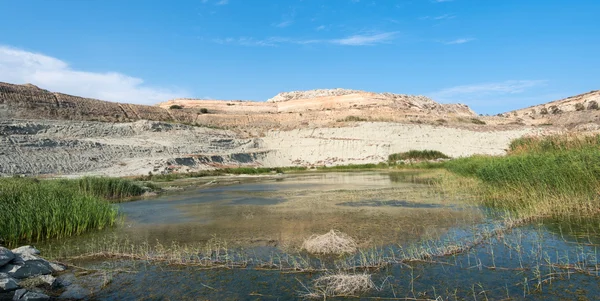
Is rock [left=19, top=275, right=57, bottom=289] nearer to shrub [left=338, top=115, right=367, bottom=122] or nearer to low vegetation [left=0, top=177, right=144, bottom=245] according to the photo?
low vegetation [left=0, top=177, right=144, bottom=245]

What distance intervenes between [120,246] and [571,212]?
1016 cm

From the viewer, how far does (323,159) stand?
43375mm

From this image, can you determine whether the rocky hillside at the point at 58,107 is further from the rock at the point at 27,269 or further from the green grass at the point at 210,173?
the rock at the point at 27,269

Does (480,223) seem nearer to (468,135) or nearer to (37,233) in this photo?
(37,233)

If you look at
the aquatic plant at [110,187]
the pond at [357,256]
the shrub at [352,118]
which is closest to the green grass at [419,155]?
the shrub at [352,118]

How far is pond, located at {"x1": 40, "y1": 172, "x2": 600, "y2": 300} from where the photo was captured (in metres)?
5.23

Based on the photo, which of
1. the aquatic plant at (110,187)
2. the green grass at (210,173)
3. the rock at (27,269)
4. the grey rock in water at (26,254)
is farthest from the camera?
the green grass at (210,173)

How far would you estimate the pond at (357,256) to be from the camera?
17.1 ft

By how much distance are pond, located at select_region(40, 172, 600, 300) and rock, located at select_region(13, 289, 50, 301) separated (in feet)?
2.26

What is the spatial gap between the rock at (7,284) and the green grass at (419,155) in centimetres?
3657

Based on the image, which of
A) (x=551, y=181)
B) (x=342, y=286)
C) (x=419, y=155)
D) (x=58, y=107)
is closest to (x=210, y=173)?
(x=419, y=155)

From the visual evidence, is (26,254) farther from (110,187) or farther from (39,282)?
(110,187)

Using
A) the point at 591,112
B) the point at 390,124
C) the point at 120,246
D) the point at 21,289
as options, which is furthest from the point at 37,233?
the point at 591,112

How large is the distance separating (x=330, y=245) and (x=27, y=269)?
4.91 metres
